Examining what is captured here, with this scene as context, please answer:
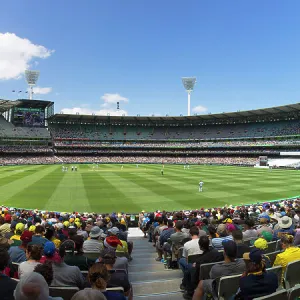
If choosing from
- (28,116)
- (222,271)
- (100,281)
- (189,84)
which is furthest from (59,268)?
(189,84)

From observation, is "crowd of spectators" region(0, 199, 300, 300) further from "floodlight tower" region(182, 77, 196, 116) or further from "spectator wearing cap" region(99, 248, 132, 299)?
"floodlight tower" region(182, 77, 196, 116)

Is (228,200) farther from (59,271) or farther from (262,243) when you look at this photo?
(59,271)

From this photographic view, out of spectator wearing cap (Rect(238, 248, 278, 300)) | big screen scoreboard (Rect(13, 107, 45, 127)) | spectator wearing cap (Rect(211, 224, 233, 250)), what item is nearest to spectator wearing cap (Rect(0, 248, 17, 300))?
spectator wearing cap (Rect(238, 248, 278, 300))

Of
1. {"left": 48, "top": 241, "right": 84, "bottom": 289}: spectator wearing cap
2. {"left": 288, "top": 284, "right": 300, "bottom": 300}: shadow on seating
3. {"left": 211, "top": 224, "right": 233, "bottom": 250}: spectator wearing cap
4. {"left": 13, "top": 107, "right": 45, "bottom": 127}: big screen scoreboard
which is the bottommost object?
{"left": 211, "top": 224, "right": 233, "bottom": 250}: spectator wearing cap

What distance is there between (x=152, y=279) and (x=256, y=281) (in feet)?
11.5

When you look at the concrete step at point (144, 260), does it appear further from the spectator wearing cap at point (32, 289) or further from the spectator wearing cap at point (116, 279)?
the spectator wearing cap at point (32, 289)

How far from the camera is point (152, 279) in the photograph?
284 inches

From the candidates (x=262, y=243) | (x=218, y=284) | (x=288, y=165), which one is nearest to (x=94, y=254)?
(x=218, y=284)

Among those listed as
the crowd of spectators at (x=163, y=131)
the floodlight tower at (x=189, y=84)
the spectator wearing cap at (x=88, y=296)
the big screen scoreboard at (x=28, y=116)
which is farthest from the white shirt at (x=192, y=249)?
the floodlight tower at (x=189, y=84)

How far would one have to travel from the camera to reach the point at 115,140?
111 m

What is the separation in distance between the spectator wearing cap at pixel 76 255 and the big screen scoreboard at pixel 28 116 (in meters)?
108

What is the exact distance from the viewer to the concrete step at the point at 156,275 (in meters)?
7.32

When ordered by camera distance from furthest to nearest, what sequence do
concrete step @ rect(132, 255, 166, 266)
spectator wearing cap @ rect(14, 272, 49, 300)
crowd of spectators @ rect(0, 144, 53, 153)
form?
crowd of spectators @ rect(0, 144, 53, 153) < concrete step @ rect(132, 255, 166, 266) < spectator wearing cap @ rect(14, 272, 49, 300)

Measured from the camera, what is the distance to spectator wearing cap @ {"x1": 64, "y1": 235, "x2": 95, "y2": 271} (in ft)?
20.0
